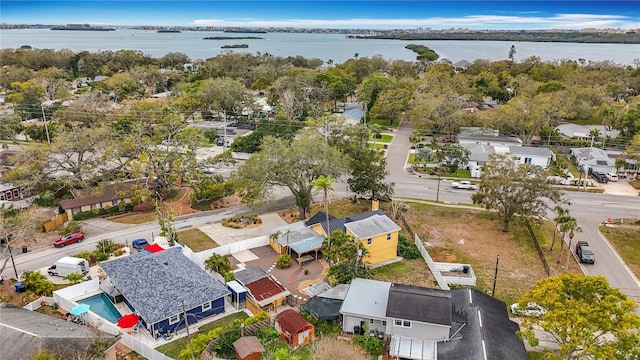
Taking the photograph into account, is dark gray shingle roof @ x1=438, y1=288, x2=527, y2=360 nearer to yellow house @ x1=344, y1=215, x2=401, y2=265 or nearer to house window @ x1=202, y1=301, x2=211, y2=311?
yellow house @ x1=344, y1=215, x2=401, y2=265

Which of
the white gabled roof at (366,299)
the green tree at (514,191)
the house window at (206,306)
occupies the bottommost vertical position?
the house window at (206,306)

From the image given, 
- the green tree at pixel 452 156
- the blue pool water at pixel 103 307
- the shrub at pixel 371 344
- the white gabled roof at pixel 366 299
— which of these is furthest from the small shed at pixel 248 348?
the green tree at pixel 452 156

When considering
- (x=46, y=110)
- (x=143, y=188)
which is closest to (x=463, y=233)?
(x=143, y=188)

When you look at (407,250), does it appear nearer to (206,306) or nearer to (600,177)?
(206,306)

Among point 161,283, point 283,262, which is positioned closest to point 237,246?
point 283,262

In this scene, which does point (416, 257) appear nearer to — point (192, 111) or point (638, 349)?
point (638, 349)

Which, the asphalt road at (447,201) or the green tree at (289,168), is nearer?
the asphalt road at (447,201)

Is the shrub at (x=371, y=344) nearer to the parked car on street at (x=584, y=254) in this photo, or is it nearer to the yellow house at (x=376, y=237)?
the yellow house at (x=376, y=237)
